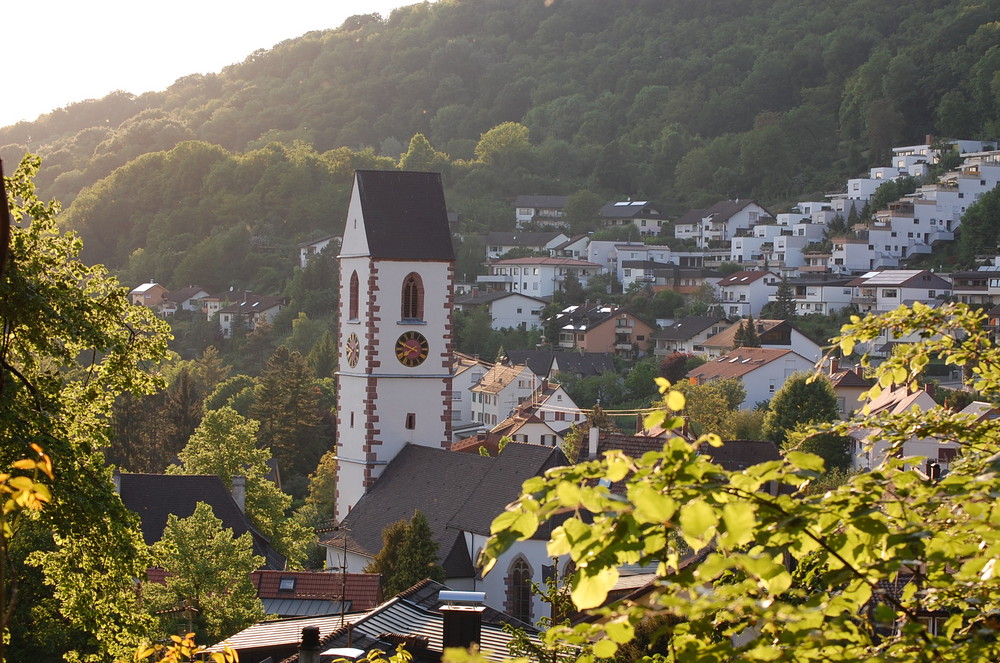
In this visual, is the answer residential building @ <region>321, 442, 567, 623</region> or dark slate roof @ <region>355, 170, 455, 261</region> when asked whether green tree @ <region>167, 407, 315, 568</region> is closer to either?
residential building @ <region>321, 442, 567, 623</region>

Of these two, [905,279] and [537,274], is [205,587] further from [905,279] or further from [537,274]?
[537,274]

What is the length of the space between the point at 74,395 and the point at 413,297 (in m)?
19.3

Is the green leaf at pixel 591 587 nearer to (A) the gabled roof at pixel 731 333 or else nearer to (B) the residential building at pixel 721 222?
(A) the gabled roof at pixel 731 333

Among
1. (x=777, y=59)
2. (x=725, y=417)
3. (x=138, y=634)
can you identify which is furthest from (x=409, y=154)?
(x=138, y=634)

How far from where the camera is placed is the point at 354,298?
29.7 metres

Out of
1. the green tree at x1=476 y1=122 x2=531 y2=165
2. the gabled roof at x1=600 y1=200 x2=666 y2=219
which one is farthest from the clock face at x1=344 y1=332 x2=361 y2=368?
the green tree at x1=476 y1=122 x2=531 y2=165

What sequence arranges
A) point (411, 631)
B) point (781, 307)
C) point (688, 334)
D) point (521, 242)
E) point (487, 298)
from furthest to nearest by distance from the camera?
point (521, 242) < point (487, 298) < point (781, 307) < point (688, 334) < point (411, 631)

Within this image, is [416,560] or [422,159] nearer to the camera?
[416,560]

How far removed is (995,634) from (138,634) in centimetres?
708

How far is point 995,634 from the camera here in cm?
371

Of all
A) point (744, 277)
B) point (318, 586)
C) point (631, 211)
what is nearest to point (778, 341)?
point (744, 277)

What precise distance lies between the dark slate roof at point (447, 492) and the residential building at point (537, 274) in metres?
55.5

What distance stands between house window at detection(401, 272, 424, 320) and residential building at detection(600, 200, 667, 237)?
68.8 meters

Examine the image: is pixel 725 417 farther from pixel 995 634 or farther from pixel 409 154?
pixel 409 154
